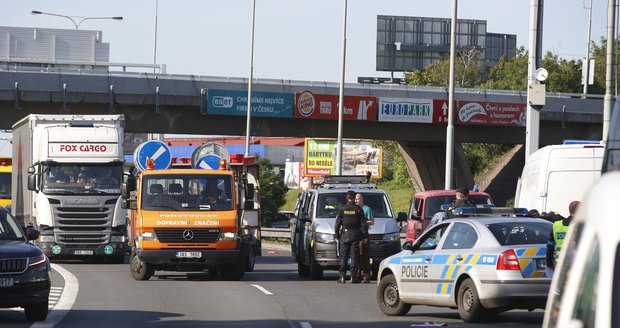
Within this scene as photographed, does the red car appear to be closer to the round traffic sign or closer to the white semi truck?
the round traffic sign

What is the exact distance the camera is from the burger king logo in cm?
6059

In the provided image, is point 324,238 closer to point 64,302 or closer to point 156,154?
point 156,154

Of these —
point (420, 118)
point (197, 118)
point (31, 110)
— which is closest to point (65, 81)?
point (31, 110)

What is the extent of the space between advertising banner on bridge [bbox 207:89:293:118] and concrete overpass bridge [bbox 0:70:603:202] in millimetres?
98

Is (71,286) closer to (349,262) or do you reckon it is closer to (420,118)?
(349,262)

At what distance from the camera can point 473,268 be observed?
1588 cm

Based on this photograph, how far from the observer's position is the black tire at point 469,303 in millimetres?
15812

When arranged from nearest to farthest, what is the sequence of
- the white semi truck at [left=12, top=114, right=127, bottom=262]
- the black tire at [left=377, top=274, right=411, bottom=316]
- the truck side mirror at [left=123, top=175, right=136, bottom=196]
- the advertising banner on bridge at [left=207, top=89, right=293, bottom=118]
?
the black tire at [left=377, top=274, right=411, bottom=316] → the truck side mirror at [left=123, top=175, right=136, bottom=196] → the white semi truck at [left=12, top=114, right=127, bottom=262] → the advertising banner on bridge at [left=207, top=89, right=293, bottom=118]

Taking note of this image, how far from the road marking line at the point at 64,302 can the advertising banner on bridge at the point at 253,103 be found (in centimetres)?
3115

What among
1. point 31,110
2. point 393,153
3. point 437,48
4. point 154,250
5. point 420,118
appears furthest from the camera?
point 437,48

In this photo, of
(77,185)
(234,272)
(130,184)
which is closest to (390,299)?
(234,272)

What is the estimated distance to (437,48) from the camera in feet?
394

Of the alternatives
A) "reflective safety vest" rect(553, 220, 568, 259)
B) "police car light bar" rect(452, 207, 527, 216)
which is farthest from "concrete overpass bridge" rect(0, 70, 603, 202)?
"reflective safety vest" rect(553, 220, 568, 259)

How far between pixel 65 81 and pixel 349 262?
1311 inches
